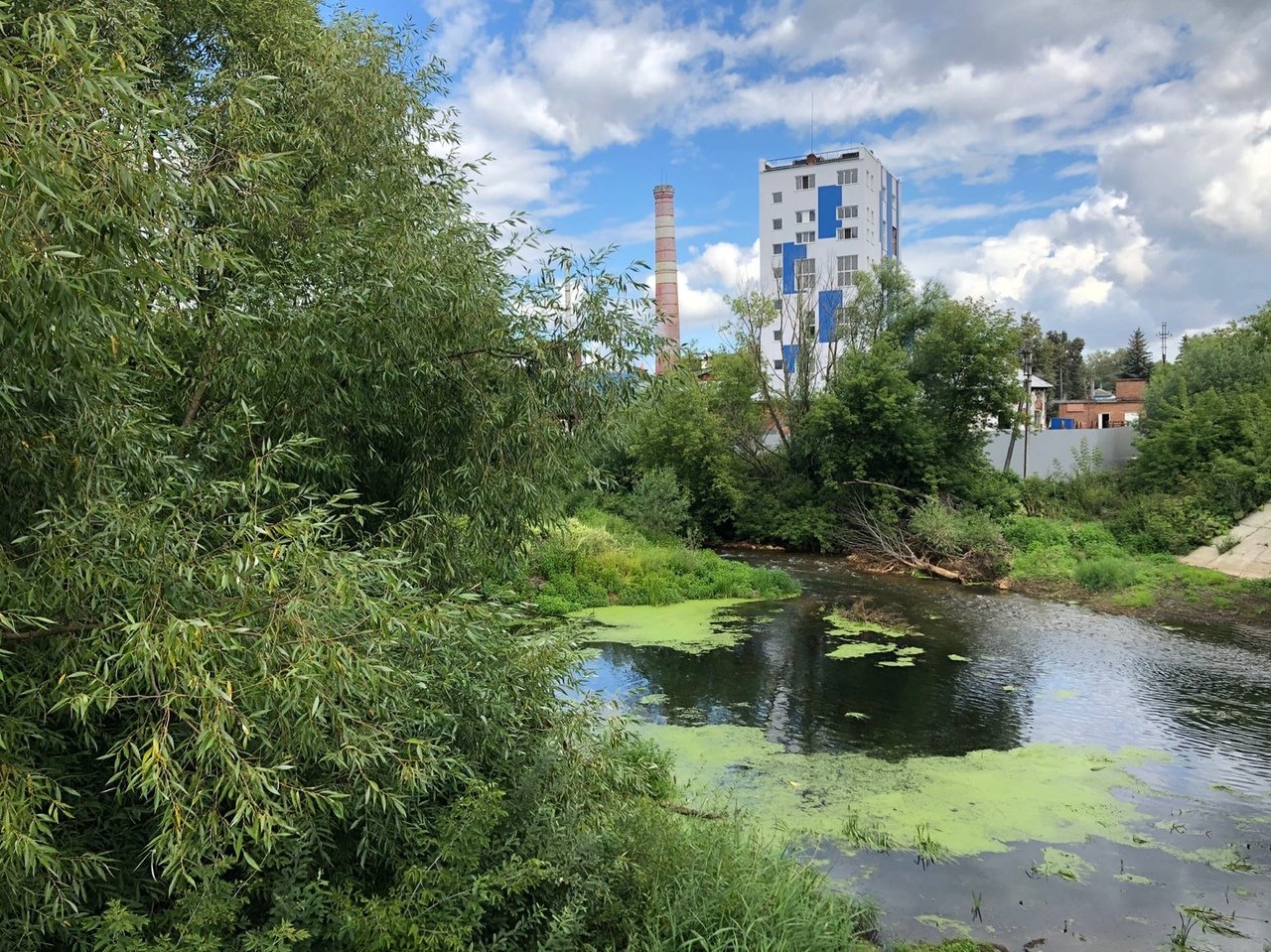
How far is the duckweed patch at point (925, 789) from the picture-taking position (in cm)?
623

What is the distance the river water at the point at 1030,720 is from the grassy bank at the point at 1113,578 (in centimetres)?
86

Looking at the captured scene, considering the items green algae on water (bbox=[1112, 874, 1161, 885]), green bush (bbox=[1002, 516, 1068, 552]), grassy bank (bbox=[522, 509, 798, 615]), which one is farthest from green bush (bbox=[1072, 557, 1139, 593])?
green algae on water (bbox=[1112, 874, 1161, 885])

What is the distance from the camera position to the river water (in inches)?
205

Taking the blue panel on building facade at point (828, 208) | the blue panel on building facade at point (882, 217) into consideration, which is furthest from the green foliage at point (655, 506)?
the blue panel on building facade at point (882, 217)

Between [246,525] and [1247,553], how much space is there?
18.7 meters

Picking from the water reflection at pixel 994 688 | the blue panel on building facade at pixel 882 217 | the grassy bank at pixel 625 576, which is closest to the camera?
the water reflection at pixel 994 688

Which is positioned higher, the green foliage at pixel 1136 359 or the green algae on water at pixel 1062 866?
the green foliage at pixel 1136 359

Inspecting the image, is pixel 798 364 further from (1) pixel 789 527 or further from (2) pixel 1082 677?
(2) pixel 1082 677

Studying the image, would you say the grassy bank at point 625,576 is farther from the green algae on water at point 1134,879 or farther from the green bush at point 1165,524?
the green algae on water at point 1134,879

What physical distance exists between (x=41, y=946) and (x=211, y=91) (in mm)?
4758

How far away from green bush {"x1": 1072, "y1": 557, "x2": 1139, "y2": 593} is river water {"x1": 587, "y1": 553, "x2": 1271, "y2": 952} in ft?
4.05

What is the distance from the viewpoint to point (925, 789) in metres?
6.97

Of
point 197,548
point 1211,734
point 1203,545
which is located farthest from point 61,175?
point 1203,545

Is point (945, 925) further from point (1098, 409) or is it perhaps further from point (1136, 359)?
point (1136, 359)
